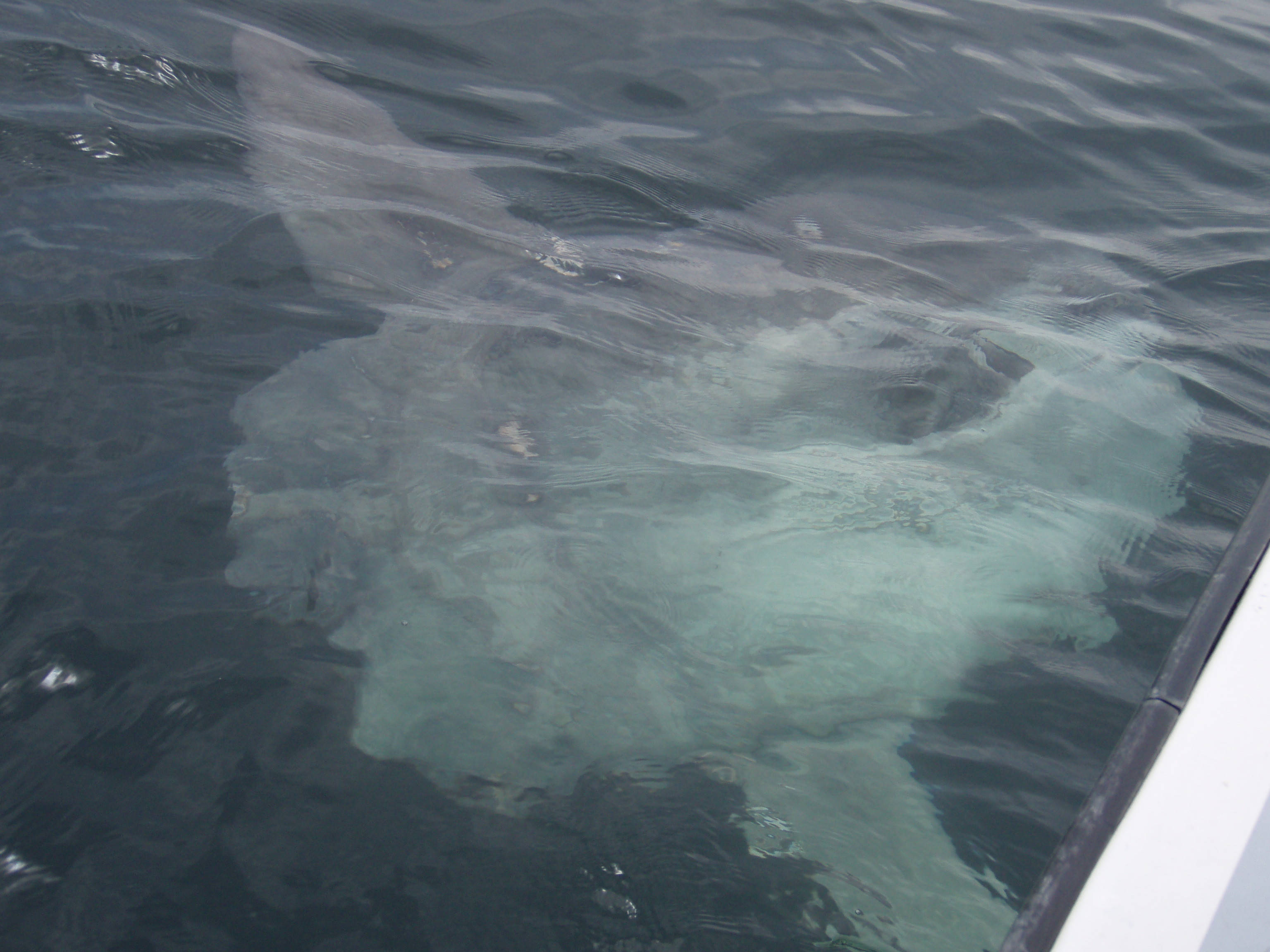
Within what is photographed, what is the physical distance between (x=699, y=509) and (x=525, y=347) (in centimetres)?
95

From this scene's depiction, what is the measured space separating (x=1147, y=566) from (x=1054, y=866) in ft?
6.10

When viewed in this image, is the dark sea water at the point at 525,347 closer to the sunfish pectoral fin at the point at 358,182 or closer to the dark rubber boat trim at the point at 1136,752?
the sunfish pectoral fin at the point at 358,182

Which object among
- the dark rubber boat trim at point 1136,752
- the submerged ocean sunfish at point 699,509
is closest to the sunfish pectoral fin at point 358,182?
the submerged ocean sunfish at point 699,509

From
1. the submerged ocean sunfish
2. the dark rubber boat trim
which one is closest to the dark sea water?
the submerged ocean sunfish

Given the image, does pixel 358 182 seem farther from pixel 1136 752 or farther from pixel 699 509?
pixel 1136 752

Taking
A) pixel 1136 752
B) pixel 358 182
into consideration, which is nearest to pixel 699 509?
pixel 1136 752

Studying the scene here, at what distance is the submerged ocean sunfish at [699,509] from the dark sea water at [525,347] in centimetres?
3

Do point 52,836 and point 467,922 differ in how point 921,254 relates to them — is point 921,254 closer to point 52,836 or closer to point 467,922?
point 467,922

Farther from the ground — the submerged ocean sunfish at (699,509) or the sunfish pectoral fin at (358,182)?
the sunfish pectoral fin at (358,182)

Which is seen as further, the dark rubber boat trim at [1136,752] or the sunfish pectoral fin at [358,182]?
the sunfish pectoral fin at [358,182]

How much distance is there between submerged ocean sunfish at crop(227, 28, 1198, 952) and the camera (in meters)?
2.30

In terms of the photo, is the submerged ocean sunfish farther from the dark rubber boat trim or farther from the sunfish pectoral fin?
the dark rubber boat trim

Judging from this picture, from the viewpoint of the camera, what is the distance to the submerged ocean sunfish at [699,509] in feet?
7.54

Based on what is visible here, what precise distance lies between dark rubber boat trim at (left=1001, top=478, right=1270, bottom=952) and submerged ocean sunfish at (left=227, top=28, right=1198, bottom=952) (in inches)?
28.1
